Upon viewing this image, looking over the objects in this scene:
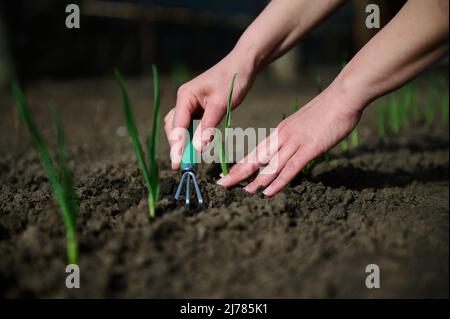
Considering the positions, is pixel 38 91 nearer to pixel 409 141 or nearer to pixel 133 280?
pixel 409 141

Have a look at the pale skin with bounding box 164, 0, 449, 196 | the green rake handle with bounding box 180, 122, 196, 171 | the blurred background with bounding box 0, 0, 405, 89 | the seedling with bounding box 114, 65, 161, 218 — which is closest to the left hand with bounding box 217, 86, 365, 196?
the pale skin with bounding box 164, 0, 449, 196

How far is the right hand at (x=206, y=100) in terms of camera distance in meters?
1.29

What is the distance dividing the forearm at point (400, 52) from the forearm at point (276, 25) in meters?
0.36

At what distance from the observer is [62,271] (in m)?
0.87

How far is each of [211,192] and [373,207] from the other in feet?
1.73

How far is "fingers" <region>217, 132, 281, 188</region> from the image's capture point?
1.30 metres

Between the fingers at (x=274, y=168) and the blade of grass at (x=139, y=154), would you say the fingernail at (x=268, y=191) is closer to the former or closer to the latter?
the fingers at (x=274, y=168)

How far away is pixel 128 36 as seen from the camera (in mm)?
7910

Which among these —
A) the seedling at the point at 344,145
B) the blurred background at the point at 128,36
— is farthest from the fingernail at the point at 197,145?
the blurred background at the point at 128,36

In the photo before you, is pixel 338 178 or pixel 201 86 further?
pixel 338 178

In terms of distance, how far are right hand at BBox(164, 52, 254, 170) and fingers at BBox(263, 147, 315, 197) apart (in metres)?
0.25

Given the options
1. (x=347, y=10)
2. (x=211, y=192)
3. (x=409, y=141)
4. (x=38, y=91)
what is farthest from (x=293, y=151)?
(x=347, y=10)

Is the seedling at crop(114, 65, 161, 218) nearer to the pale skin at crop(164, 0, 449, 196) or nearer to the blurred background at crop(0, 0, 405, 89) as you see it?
the pale skin at crop(164, 0, 449, 196)

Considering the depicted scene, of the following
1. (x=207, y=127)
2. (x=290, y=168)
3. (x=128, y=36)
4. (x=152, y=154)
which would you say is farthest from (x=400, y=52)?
(x=128, y=36)
